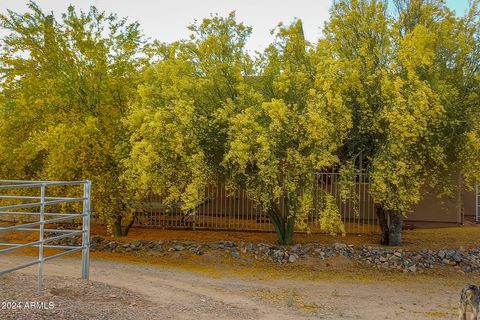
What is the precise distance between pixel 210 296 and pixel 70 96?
827 cm

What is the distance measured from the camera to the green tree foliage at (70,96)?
49.6ft

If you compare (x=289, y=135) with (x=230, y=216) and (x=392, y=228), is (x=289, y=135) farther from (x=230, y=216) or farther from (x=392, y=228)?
(x=230, y=216)

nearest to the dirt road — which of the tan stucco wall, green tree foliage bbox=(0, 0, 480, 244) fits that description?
green tree foliage bbox=(0, 0, 480, 244)

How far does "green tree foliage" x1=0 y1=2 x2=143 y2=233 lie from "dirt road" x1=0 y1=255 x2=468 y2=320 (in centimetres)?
287

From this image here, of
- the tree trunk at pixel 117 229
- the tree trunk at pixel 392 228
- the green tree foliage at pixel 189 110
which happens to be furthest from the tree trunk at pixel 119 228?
the tree trunk at pixel 392 228

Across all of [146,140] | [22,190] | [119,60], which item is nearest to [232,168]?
[146,140]

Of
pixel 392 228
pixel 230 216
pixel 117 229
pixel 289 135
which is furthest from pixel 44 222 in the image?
pixel 230 216

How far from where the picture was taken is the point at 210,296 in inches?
404

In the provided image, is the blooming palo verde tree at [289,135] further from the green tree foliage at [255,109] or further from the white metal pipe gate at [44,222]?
the white metal pipe gate at [44,222]

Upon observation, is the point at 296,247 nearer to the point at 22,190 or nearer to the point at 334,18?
the point at 334,18

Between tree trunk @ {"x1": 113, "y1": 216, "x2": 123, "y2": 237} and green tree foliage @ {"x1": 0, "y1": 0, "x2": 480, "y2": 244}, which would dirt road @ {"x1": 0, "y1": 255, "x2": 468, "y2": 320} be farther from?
tree trunk @ {"x1": 113, "y1": 216, "x2": 123, "y2": 237}

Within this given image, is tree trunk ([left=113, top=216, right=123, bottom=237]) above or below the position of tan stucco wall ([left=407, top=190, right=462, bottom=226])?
below

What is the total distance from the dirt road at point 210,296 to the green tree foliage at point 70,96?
2.87 metres

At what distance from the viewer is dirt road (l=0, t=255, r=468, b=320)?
8.12 m
